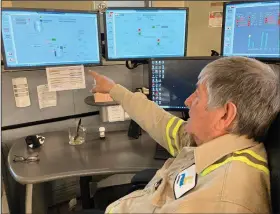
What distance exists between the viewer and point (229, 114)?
84 cm

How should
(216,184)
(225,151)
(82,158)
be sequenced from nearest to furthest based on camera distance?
1. (216,184)
2. (225,151)
3. (82,158)

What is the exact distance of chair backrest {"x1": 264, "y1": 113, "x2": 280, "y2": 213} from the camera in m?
0.74

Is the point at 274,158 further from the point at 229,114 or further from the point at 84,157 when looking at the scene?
the point at 84,157

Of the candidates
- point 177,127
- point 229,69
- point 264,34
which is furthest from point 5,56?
point 264,34

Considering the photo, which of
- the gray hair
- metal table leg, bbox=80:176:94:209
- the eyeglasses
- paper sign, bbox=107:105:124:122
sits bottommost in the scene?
metal table leg, bbox=80:176:94:209

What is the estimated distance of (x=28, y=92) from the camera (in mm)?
1589

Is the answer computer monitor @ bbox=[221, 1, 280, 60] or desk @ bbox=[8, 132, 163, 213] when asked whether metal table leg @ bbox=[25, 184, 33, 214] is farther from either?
computer monitor @ bbox=[221, 1, 280, 60]

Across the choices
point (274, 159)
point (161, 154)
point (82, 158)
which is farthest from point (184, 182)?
point (82, 158)

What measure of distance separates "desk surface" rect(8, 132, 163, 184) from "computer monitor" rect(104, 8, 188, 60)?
1.61 feet

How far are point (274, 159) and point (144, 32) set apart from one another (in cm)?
108

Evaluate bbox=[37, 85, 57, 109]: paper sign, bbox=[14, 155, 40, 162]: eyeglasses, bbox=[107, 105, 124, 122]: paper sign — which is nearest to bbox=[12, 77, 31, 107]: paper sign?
bbox=[37, 85, 57, 109]: paper sign

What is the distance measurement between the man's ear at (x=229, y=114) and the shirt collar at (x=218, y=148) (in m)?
0.04

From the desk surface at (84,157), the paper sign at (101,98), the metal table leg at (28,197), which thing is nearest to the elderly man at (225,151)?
the desk surface at (84,157)

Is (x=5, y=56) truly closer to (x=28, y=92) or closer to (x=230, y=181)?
(x=28, y=92)
